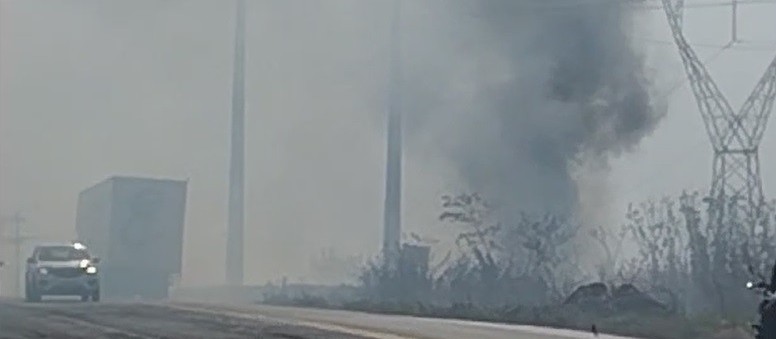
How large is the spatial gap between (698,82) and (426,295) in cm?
881

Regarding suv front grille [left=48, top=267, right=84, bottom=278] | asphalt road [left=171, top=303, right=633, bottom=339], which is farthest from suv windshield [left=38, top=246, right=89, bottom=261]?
asphalt road [left=171, top=303, right=633, bottom=339]

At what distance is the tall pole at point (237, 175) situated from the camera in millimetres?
52716

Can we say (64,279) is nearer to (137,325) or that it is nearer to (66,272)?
(66,272)

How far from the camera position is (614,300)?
115 ft

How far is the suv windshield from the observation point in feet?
145

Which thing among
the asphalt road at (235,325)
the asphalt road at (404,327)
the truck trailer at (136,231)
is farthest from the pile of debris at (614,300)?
the truck trailer at (136,231)

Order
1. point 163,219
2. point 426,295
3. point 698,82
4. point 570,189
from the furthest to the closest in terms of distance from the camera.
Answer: point 163,219 < point 570,189 < point 426,295 < point 698,82

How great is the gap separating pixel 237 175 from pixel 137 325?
85.8 ft

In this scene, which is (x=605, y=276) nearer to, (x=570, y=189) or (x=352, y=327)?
(x=570, y=189)

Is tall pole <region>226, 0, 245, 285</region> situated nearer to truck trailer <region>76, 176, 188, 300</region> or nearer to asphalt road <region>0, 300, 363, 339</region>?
truck trailer <region>76, 176, 188, 300</region>

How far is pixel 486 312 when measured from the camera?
34.8m

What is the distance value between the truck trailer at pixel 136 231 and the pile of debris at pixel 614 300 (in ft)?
59.5

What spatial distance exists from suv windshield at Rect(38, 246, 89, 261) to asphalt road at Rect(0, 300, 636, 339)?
893 cm

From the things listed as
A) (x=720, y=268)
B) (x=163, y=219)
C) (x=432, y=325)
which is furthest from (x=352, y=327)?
(x=163, y=219)
